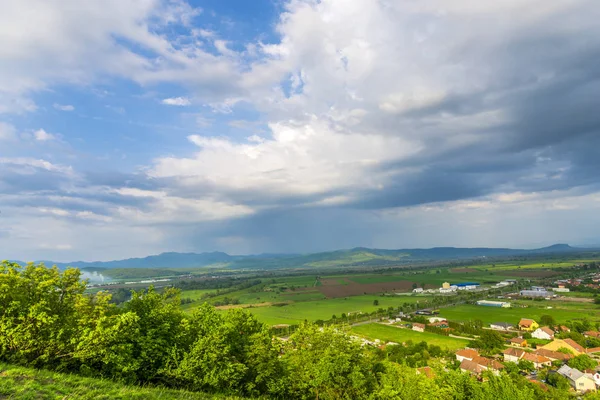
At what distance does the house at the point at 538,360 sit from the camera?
195 feet

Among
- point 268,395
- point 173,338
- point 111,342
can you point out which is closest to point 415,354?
point 268,395

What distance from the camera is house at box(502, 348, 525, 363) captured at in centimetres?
6187

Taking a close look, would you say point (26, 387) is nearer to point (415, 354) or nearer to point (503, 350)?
point (415, 354)

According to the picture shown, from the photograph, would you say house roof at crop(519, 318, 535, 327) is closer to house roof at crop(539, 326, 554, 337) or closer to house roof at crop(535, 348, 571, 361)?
house roof at crop(539, 326, 554, 337)

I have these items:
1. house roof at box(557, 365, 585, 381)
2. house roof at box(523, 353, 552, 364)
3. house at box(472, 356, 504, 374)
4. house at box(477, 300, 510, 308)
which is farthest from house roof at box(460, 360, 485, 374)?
house at box(477, 300, 510, 308)

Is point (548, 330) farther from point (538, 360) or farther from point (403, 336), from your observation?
point (403, 336)

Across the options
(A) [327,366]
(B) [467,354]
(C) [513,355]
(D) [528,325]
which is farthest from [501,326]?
(A) [327,366]

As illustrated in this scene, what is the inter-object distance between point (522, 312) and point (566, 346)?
155 feet

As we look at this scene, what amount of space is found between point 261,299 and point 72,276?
13517cm

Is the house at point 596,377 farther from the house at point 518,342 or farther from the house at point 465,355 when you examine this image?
the house at point 518,342

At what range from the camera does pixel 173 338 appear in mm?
24750

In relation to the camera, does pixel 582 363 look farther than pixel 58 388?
Yes

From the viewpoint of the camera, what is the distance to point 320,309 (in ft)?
406

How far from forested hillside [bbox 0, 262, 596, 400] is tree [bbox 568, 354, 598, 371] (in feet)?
134
